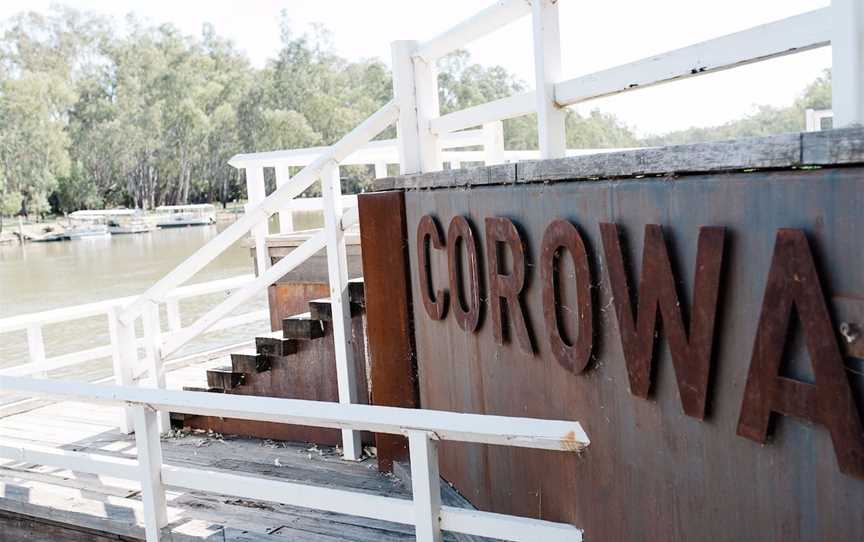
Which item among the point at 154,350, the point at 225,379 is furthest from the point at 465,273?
the point at 154,350

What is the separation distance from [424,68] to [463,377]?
180 centimetres

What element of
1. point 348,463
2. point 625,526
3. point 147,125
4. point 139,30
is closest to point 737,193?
point 625,526

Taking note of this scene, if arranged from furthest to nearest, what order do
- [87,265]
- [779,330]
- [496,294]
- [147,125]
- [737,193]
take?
[147,125], [87,265], [496,294], [737,193], [779,330]

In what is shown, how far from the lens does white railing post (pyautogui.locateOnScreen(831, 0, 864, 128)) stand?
6.35 feet

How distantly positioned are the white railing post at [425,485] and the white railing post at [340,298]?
118 inches

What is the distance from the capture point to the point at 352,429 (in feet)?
10.6

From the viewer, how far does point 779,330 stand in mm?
2057

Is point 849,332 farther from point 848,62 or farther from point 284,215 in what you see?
point 284,215

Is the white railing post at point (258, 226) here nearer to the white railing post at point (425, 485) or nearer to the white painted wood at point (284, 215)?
the white painted wood at point (284, 215)

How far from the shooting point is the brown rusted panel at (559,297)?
9.43 feet

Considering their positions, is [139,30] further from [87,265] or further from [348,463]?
[348,463]

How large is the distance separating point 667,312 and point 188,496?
11.6 ft

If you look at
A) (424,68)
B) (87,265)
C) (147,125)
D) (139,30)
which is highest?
(139,30)

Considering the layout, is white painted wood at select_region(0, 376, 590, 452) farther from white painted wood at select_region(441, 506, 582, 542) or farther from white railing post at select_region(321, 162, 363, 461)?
white railing post at select_region(321, 162, 363, 461)
